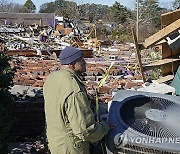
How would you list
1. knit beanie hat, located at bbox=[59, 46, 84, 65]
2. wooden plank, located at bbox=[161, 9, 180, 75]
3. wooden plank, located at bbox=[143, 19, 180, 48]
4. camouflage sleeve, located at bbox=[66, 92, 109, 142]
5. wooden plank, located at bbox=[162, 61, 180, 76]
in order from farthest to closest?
wooden plank, located at bbox=[162, 61, 180, 76], wooden plank, located at bbox=[161, 9, 180, 75], wooden plank, located at bbox=[143, 19, 180, 48], knit beanie hat, located at bbox=[59, 46, 84, 65], camouflage sleeve, located at bbox=[66, 92, 109, 142]

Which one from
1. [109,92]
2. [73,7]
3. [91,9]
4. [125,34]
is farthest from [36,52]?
[91,9]

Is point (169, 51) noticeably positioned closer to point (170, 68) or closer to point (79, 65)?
point (170, 68)

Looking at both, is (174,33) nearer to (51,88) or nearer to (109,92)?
(109,92)

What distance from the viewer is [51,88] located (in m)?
2.80

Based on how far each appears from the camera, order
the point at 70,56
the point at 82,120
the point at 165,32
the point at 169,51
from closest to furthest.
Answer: the point at 82,120 → the point at 70,56 → the point at 165,32 → the point at 169,51

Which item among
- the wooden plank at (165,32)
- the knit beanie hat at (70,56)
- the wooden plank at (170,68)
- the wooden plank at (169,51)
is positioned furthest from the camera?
the wooden plank at (170,68)

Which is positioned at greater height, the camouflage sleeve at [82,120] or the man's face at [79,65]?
the man's face at [79,65]

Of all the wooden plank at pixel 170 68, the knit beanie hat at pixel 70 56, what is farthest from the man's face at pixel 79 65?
the wooden plank at pixel 170 68

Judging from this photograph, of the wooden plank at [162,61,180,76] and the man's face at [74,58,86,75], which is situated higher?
the man's face at [74,58,86,75]

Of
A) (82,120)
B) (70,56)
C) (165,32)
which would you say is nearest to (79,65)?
(70,56)

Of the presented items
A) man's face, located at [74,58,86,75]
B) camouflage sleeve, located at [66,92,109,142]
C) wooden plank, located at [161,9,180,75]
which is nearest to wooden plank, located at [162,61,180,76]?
wooden plank, located at [161,9,180,75]

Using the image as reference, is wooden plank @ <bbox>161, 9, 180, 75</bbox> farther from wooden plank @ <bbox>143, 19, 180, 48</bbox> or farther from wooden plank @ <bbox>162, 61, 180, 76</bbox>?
wooden plank @ <bbox>143, 19, 180, 48</bbox>

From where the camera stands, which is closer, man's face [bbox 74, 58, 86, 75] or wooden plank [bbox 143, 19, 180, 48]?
man's face [bbox 74, 58, 86, 75]

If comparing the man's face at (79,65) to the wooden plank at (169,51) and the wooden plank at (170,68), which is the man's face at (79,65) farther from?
the wooden plank at (170,68)
